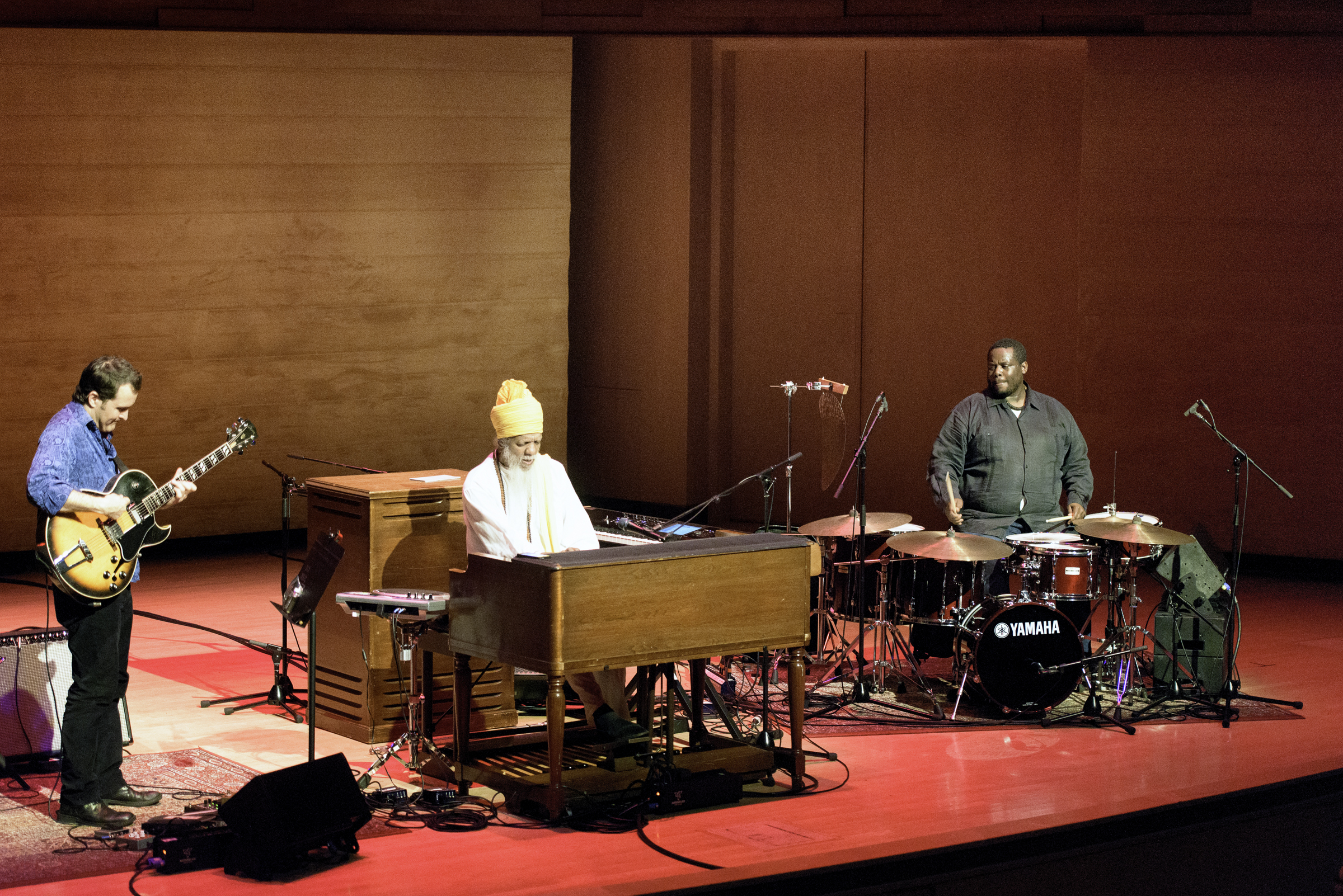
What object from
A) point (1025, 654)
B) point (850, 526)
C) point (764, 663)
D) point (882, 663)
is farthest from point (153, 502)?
point (1025, 654)

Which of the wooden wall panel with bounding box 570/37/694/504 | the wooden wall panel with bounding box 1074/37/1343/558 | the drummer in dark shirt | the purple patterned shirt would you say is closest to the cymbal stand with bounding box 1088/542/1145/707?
the drummer in dark shirt

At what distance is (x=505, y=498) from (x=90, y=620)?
60.2 inches

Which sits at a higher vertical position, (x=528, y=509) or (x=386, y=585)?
(x=528, y=509)

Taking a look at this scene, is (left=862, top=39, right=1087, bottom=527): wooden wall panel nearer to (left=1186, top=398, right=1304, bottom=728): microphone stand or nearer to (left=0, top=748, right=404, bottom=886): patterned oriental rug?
(left=1186, top=398, right=1304, bottom=728): microphone stand

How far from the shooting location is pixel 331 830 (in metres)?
5.10

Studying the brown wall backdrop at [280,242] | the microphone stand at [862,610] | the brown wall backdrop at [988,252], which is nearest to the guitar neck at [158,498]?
the microphone stand at [862,610]

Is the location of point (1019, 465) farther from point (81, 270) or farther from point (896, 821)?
point (81, 270)

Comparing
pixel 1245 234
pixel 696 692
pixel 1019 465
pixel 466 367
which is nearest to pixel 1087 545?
pixel 1019 465

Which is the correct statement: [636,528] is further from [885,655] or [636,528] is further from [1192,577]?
[1192,577]

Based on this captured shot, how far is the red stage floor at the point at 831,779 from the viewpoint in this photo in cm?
486

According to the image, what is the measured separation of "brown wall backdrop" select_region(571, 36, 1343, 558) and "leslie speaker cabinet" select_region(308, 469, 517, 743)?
16.2 feet

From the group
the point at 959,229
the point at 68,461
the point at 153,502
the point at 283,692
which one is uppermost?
the point at 959,229

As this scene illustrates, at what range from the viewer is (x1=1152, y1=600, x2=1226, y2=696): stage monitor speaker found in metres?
7.47

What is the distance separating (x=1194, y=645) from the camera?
750cm
